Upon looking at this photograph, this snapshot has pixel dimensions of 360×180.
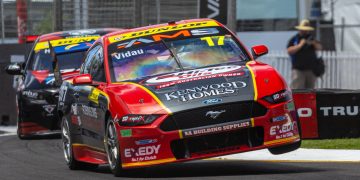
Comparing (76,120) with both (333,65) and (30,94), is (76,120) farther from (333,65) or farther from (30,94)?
(333,65)

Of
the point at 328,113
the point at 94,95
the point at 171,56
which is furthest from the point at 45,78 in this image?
the point at 171,56

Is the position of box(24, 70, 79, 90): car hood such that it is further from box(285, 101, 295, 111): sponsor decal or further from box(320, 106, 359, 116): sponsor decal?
box(285, 101, 295, 111): sponsor decal

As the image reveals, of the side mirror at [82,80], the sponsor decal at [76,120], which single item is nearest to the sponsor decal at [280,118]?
the side mirror at [82,80]

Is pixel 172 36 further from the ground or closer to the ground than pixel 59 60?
further from the ground

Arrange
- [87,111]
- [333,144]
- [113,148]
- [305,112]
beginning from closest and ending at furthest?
[113,148]
[87,111]
[333,144]
[305,112]

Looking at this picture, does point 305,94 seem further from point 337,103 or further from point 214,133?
point 214,133

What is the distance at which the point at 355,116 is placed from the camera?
46.2 ft

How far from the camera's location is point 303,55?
1903 centimetres

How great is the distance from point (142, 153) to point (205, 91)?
0.83 metres

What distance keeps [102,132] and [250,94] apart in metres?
1.72

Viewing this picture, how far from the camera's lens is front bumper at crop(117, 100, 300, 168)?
9773 millimetres

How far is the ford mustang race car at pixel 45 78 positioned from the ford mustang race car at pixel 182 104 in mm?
6480

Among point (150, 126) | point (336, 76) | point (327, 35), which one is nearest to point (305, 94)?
point (150, 126)

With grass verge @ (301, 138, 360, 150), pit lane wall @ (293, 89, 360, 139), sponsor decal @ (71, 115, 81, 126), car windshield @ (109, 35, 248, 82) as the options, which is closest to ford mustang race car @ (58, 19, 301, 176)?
car windshield @ (109, 35, 248, 82)
